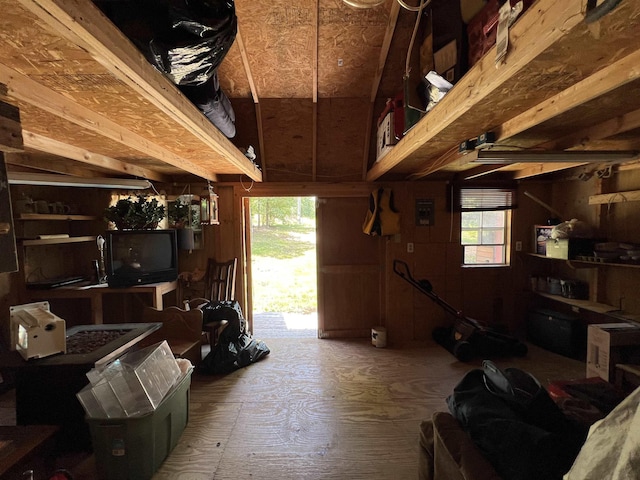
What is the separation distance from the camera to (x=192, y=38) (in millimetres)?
1235

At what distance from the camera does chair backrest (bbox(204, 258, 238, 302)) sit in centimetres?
380

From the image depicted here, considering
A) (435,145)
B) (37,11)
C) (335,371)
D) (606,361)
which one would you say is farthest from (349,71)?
(606,361)

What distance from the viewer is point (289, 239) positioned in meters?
8.88

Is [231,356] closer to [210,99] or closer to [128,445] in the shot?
[128,445]

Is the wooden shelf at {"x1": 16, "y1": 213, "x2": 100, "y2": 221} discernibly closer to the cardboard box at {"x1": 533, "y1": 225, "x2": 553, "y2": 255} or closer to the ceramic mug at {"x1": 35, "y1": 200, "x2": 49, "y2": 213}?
the ceramic mug at {"x1": 35, "y1": 200, "x2": 49, "y2": 213}

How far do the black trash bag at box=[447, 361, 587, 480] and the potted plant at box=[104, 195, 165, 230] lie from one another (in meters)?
3.16

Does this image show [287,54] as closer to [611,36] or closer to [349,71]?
[349,71]

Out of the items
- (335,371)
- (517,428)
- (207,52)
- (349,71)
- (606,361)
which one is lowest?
(335,371)

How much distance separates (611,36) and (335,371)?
10.1ft

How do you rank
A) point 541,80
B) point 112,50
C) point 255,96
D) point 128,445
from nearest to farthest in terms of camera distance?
point 112,50 → point 541,80 → point 128,445 → point 255,96

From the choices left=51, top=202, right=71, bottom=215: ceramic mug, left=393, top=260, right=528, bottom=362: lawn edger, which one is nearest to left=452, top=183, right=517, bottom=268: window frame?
left=393, top=260, right=528, bottom=362: lawn edger

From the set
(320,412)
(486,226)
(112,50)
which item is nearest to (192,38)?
(112,50)

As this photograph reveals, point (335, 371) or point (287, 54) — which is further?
point (335, 371)

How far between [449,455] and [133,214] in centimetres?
327
